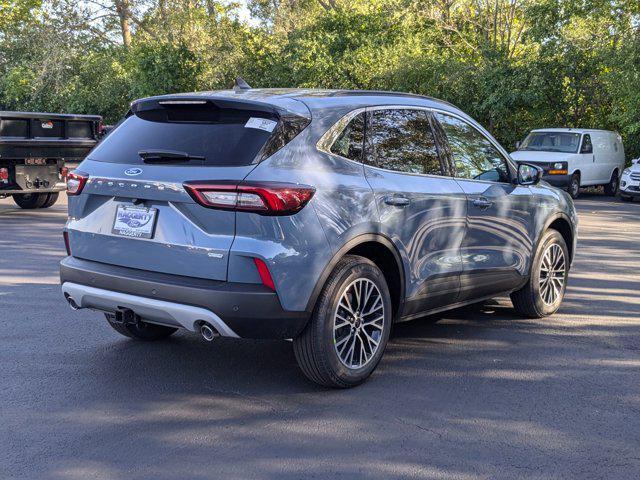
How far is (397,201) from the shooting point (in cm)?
509

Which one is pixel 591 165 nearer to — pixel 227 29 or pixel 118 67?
pixel 227 29

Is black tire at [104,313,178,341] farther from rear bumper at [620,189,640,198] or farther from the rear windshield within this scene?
rear bumper at [620,189,640,198]

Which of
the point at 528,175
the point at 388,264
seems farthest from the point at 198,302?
the point at 528,175

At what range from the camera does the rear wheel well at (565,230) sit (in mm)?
7098

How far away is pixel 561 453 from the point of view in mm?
3990

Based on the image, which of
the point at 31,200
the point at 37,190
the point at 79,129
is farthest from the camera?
the point at 31,200

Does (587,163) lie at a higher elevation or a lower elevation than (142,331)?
higher

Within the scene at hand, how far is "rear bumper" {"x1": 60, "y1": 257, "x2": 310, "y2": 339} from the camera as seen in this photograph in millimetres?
4352

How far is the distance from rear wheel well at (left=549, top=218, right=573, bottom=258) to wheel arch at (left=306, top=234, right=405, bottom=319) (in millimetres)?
2366

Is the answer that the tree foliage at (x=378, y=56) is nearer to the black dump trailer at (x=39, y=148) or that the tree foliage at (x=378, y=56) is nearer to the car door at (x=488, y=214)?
the black dump trailer at (x=39, y=148)

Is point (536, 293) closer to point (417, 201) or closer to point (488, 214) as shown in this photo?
point (488, 214)

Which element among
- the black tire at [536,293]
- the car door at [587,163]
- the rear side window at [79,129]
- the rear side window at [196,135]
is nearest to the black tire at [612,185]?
the car door at [587,163]

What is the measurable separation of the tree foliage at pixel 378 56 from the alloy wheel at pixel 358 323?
20.6 m

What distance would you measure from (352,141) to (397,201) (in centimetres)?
47
